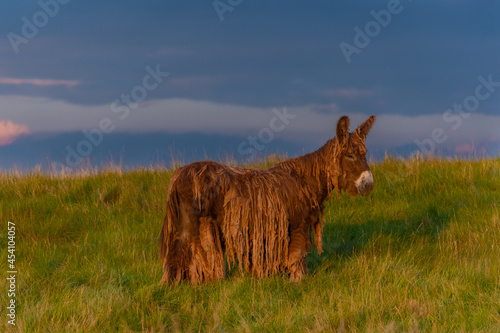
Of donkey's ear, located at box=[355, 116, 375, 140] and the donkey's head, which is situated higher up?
donkey's ear, located at box=[355, 116, 375, 140]

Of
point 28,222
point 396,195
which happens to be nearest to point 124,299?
point 28,222

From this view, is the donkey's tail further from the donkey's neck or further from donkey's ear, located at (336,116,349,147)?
donkey's ear, located at (336,116,349,147)

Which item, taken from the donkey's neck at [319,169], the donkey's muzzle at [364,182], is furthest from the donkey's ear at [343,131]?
the donkey's muzzle at [364,182]

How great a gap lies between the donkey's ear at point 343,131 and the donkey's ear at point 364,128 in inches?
9.2

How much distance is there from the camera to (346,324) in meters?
4.95

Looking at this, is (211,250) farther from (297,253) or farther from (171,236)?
(297,253)

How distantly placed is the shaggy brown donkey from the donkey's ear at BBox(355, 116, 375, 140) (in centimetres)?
1

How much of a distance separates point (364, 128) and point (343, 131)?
357mm

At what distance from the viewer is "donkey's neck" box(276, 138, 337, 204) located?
5.97 meters

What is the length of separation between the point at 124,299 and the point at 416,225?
17.7ft

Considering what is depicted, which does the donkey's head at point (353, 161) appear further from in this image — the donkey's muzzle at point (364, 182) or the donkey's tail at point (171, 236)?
the donkey's tail at point (171, 236)

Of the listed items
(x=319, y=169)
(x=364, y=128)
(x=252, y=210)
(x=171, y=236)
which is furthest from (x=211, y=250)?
(x=364, y=128)

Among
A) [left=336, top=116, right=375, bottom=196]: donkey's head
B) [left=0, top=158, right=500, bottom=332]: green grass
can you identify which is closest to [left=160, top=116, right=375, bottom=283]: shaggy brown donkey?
[left=336, top=116, right=375, bottom=196]: donkey's head

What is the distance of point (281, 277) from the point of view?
598cm
